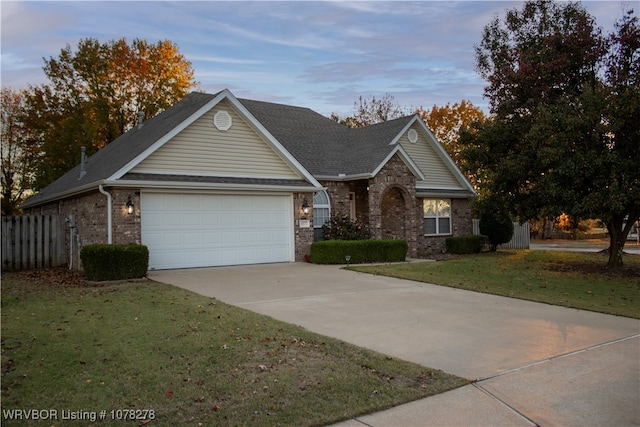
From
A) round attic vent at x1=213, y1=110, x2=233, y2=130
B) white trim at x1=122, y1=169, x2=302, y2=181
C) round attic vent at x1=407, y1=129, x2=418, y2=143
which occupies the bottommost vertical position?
white trim at x1=122, y1=169, x2=302, y2=181

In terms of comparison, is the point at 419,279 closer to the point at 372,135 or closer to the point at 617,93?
the point at 617,93

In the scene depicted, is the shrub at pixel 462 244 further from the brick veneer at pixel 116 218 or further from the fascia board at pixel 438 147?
the brick veneer at pixel 116 218

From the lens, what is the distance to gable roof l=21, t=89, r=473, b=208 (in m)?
15.3

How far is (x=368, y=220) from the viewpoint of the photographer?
66.0 feet

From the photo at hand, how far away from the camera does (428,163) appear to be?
24.0m

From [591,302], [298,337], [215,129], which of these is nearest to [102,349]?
[298,337]

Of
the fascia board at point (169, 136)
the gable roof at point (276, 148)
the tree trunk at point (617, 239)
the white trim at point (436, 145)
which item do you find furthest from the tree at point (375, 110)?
the fascia board at point (169, 136)

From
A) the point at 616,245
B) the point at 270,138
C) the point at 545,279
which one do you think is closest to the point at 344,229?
the point at 270,138

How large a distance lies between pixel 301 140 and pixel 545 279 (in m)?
12.4

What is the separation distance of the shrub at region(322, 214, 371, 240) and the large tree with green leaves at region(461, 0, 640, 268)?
15.6 ft

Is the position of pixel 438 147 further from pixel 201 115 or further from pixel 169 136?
pixel 169 136

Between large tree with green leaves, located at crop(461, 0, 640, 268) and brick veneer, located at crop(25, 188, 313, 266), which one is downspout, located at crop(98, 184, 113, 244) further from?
large tree with green leaves, located at crop(461, 0, 640, 268)

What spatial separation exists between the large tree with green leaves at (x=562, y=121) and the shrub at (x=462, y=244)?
18.5 feet

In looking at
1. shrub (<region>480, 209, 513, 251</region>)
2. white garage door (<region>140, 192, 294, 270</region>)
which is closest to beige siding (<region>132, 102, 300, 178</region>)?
white garage door (<region>140, 192, 294, 270</region>)
